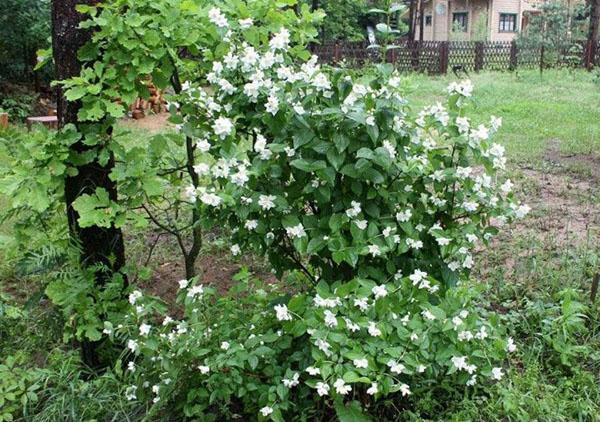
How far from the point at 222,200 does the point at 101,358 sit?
128 cm

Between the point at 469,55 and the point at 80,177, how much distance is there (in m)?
17.9

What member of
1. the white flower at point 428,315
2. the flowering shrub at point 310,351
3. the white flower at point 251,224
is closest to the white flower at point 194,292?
the flowering shrub at point 310,351

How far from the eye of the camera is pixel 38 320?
10.7ft

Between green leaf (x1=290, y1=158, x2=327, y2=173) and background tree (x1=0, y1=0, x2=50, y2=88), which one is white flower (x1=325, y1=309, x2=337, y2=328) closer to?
green leaf (x1=290, y1=158, x2=327, y2=173)

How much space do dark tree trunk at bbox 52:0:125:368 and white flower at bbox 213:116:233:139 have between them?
0.75 metres

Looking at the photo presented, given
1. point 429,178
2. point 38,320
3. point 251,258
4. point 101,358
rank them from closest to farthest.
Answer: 1. point 429,178
2. point 101,358
3. point 38,320
4. point 251,258

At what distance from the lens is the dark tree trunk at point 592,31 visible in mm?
18281

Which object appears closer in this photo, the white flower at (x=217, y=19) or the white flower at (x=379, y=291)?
the white flower at (x=379, y=291)

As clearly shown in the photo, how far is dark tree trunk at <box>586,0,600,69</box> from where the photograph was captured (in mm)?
18281

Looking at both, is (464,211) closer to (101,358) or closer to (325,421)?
(325,421)

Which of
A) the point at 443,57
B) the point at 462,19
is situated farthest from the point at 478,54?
the point at 462,19

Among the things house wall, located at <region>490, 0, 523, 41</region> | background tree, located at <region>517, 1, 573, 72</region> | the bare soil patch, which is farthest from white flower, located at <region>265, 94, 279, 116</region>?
house wall, located at <region>490, 0, 523, 41</region>

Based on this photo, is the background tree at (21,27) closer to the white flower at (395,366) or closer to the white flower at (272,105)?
the white flower at (272,105)

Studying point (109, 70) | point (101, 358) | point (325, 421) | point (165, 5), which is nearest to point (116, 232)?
point (101, 358)
